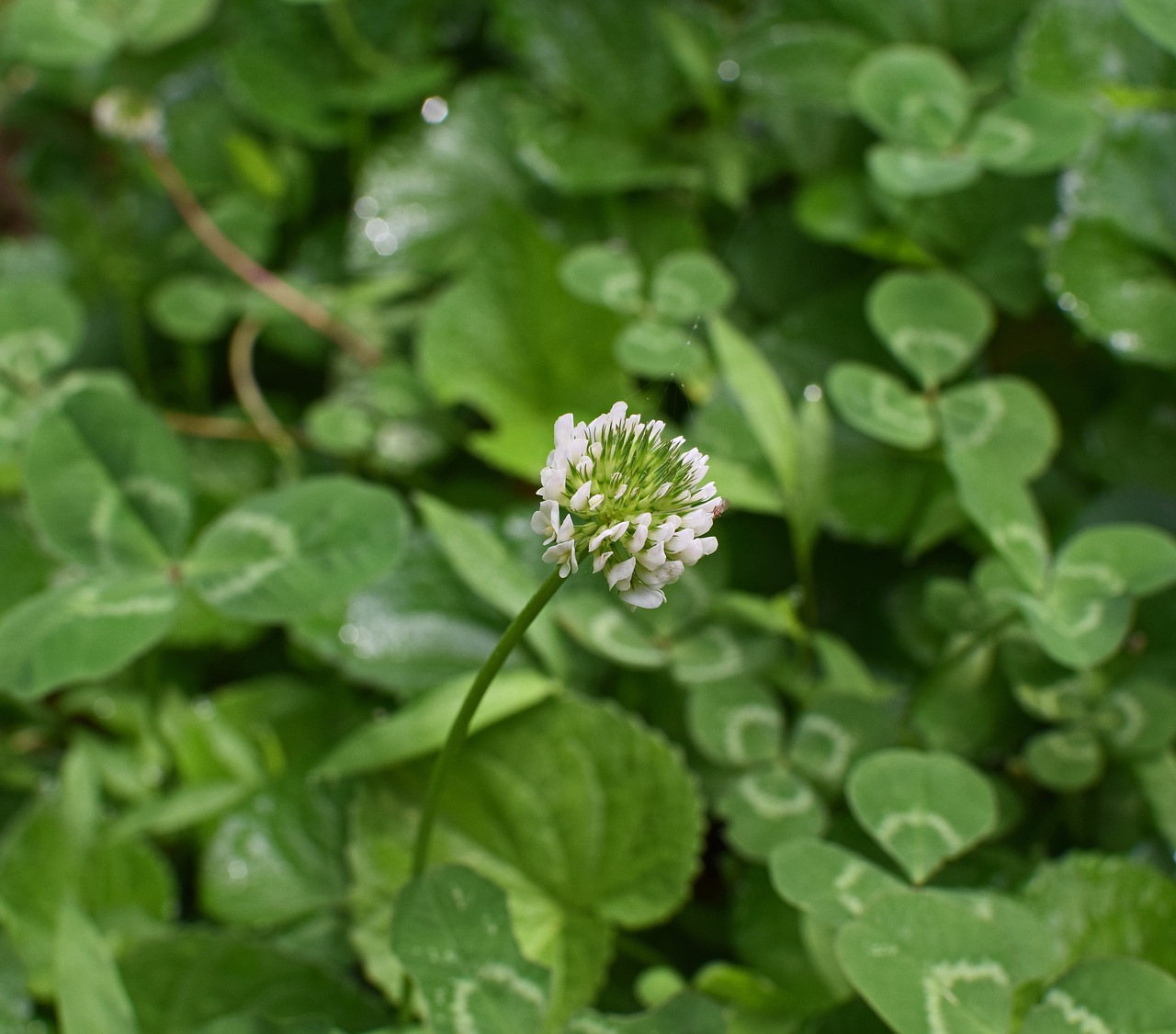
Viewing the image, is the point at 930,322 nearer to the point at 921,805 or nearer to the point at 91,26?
the point at 921,805

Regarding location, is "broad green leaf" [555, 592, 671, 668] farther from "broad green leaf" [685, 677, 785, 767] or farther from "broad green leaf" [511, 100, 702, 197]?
"broad green leaf" [511, 100, 702, 197]

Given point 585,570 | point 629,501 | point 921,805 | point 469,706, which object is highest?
point 629,501

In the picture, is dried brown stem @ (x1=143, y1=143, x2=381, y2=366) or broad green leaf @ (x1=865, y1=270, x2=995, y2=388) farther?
dried brown stem @ (x1=143, y1=143, x2=381, y2=366)

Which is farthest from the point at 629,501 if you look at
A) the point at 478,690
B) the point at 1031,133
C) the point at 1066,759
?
the point at 1031,133

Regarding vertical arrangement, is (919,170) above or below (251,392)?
above

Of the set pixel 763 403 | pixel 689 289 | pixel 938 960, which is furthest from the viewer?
pixel 689 289

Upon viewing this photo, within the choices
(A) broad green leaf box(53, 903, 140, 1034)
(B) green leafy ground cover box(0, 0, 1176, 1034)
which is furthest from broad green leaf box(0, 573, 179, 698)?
(A) broad green leaf box(53, 903, 140, 1034)
